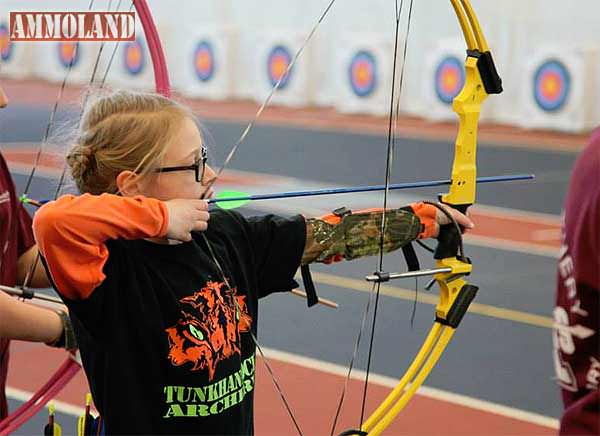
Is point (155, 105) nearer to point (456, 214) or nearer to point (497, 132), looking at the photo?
point (456, 214)

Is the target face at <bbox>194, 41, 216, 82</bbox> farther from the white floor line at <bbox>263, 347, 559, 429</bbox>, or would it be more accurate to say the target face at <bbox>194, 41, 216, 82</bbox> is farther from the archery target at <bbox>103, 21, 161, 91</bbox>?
the white floor line at <bbox>263, 347, 559, 429</bbox>

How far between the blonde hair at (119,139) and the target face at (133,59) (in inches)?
376

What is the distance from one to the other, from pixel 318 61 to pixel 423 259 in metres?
6.23

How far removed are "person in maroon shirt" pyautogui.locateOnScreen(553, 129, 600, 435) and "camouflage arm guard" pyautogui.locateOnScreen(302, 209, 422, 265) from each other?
1.69ft

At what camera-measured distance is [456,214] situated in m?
1.67

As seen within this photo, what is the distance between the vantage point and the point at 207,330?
4.64 feet

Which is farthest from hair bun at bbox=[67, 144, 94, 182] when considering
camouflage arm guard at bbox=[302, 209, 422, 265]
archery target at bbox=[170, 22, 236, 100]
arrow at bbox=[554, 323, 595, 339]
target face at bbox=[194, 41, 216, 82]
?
target face at bbox=[194, 41, 216, 82]

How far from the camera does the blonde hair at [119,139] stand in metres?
1.43

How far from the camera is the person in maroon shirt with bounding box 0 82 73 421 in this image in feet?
4.86

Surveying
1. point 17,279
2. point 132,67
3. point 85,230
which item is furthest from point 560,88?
point 85,230

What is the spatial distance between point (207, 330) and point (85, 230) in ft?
0.71

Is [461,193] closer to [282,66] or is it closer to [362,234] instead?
[362,234]

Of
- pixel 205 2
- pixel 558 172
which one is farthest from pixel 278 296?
pixel 205 2

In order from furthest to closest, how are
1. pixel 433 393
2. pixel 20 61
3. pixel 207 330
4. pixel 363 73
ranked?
pixel 20 61, pixel 363 73, pixel 433 393, pixel 207 330
